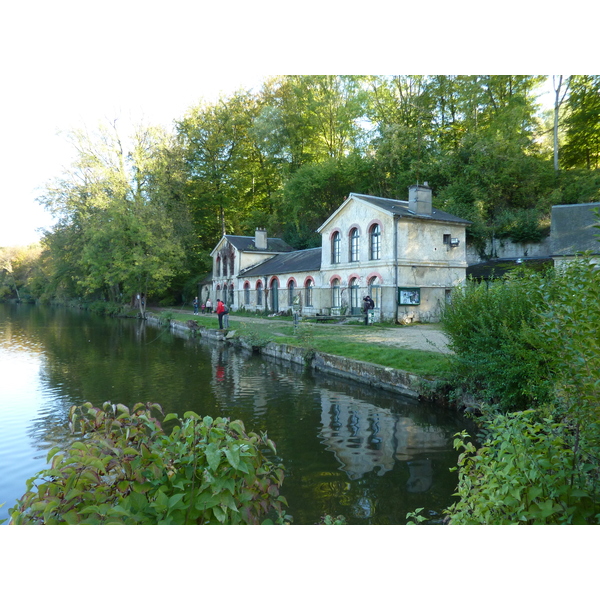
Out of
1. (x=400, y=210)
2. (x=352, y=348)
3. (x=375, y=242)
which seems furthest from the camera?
(x=375, y=242)

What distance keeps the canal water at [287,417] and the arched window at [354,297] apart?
9808 millimetres

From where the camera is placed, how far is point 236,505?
246 cm

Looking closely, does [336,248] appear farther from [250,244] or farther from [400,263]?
[250,244]

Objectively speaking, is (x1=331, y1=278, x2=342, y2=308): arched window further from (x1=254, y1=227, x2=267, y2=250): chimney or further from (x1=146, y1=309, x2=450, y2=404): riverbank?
(x1=254, y1=227, x2=267, y2=250): chimney

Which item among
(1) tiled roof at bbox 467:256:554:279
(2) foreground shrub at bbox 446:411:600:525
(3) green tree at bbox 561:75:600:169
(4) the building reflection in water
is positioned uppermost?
(3) green tree at bbox 561:75:600:169

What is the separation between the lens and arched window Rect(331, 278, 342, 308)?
23047 mm

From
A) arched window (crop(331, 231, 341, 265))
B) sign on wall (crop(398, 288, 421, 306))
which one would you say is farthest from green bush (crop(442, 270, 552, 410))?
arched window (crop(331, 231, 341, 265))

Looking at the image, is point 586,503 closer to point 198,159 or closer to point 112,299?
point 112,299

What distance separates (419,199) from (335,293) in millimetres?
6667

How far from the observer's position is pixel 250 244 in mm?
32375

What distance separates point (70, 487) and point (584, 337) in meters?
3.32

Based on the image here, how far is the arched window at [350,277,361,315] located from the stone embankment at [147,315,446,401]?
24.5ft

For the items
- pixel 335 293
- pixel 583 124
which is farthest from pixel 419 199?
pixel 583 124

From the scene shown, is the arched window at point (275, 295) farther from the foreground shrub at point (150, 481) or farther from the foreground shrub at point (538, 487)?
the foreground shrub at point (150, 481)
